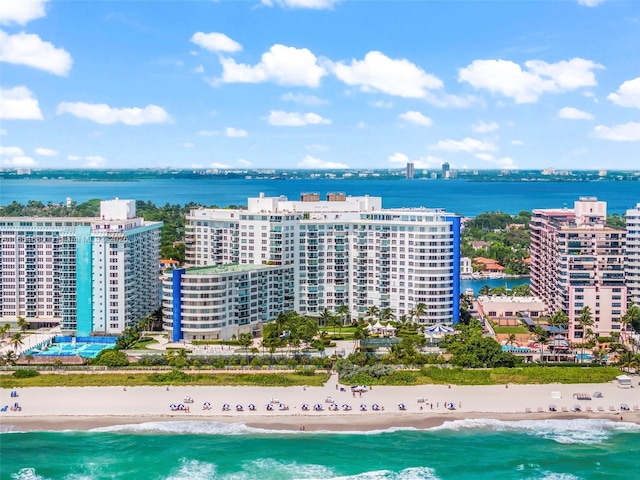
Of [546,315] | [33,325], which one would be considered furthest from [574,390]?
[33,325]

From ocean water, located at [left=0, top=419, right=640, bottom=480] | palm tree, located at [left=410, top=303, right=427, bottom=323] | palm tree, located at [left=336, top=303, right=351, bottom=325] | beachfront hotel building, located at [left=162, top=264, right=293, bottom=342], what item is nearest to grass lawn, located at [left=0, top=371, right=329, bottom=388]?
ocean water, located at [left=0, top=419, right=640, bottom=480]

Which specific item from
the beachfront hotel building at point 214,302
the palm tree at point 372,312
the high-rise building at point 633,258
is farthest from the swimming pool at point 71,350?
the high-rise building at point 633,258

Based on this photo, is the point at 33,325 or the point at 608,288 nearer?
the point at 608,288

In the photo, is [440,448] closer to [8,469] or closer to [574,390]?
[574,390]

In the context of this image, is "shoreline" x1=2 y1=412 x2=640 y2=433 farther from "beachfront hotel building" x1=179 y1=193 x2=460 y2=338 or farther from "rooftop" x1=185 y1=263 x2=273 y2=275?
"beachfront hotel building" x1=179 y1=193 x2=460 y2=338

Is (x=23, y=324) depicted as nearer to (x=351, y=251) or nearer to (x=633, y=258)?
(x=351, y=251)

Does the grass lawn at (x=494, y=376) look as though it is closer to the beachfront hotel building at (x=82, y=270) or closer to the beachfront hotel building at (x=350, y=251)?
the beachfront hotel building at (x=350, y=251)
